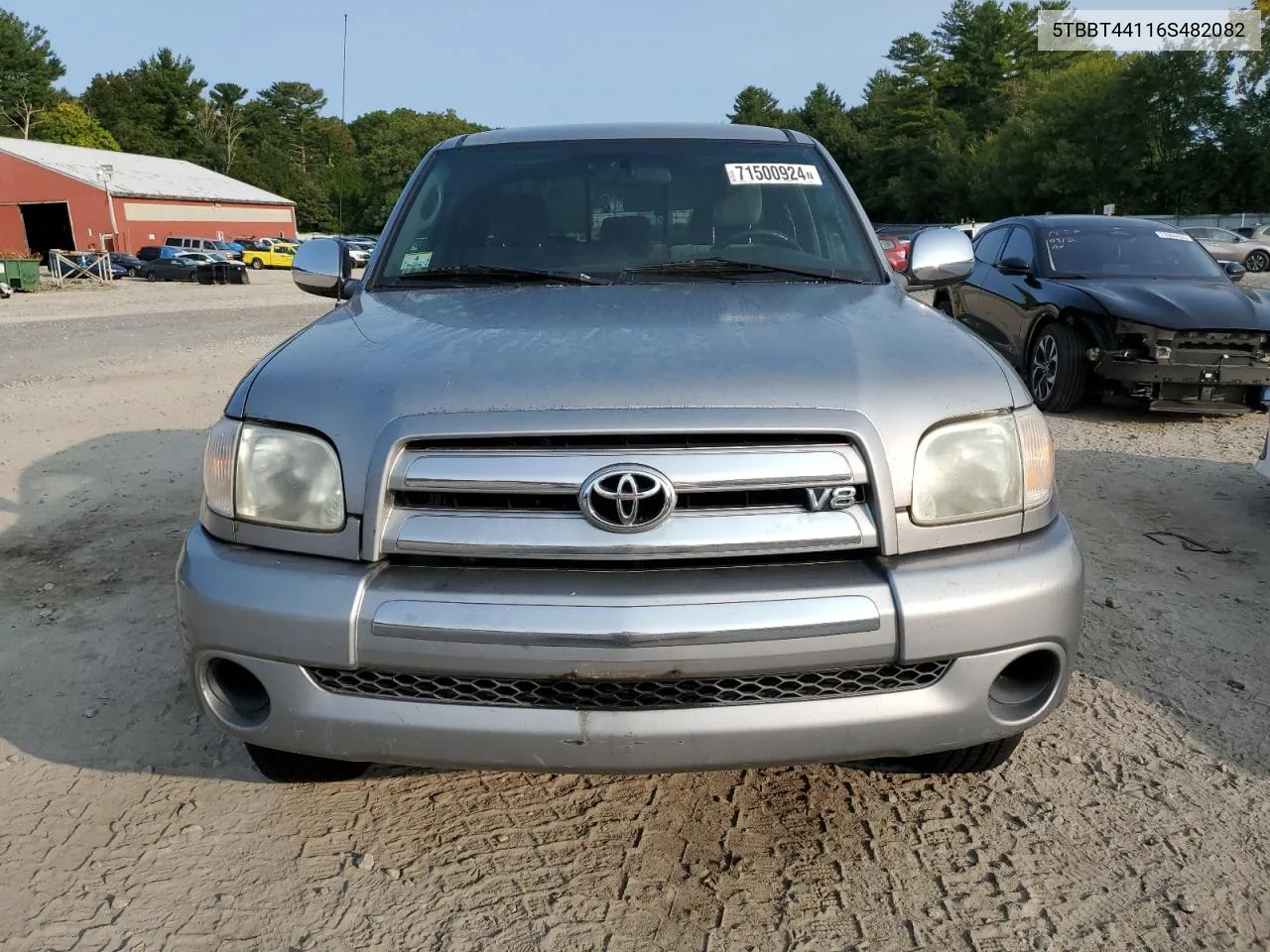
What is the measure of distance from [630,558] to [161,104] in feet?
357

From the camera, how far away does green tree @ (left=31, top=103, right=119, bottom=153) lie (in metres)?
77.8

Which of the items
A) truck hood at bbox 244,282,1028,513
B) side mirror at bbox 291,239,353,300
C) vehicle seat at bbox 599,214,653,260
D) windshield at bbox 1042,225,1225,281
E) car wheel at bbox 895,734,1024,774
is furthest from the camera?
windshield at bbox 1042,225,1225,281

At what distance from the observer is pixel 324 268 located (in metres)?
3.68

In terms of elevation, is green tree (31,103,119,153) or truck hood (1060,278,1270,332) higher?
green tree (31,103,119,153)

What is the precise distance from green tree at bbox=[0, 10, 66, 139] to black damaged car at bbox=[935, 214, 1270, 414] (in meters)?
93.5

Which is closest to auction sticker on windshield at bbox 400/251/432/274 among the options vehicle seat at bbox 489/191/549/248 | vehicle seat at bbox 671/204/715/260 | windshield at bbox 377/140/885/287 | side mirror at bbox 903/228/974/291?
windshield at bbox 377/140/885/287

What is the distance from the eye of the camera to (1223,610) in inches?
151

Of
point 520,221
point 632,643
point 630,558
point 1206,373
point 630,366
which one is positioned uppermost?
point 520,221

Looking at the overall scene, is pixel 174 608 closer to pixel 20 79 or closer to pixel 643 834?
pixel 643 834

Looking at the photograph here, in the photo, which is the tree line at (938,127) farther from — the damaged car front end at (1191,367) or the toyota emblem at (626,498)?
the toyota emblem at (626,498)

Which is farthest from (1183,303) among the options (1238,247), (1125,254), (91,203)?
(91,203)

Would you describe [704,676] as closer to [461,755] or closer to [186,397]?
[461,755]

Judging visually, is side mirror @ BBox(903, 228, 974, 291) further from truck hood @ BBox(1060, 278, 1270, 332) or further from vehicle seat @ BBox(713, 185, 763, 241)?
truck hood @ BBox(1060, 278, 1270, 332)

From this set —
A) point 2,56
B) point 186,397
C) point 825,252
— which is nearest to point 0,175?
point 2,56
